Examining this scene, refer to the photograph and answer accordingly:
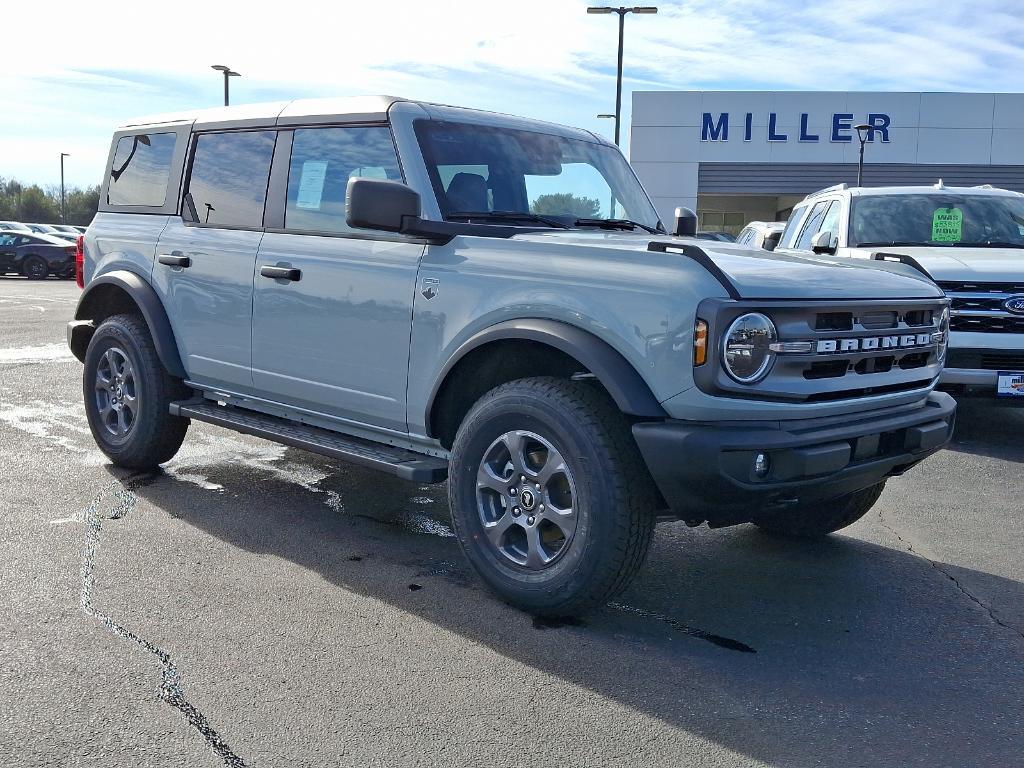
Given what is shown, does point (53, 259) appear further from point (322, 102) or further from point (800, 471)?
point (800, 471)

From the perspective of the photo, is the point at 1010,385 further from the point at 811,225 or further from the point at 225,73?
the point at 225,73

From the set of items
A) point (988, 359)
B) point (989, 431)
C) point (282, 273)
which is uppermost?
point (282, 273)

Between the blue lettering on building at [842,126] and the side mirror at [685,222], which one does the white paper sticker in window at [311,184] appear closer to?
the side mirror at [685,222]

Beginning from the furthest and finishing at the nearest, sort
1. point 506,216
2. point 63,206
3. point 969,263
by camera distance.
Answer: point 63,206 < point 969,263 < point 506,216

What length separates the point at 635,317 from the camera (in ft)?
11.7

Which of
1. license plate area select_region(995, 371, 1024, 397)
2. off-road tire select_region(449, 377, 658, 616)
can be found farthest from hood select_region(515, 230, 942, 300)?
license plate area select_region(995, 371, 1024, 397)

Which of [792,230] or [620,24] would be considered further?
[620,24]

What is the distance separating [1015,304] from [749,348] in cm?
457

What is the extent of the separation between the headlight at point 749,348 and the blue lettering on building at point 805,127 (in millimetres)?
31767

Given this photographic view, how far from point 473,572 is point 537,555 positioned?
0.66 meters

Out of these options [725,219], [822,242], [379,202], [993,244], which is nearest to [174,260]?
[379,202]

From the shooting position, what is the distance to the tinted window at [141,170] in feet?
19.4

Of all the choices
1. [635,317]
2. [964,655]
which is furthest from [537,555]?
[964,655]

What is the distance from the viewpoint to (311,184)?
496 cm
